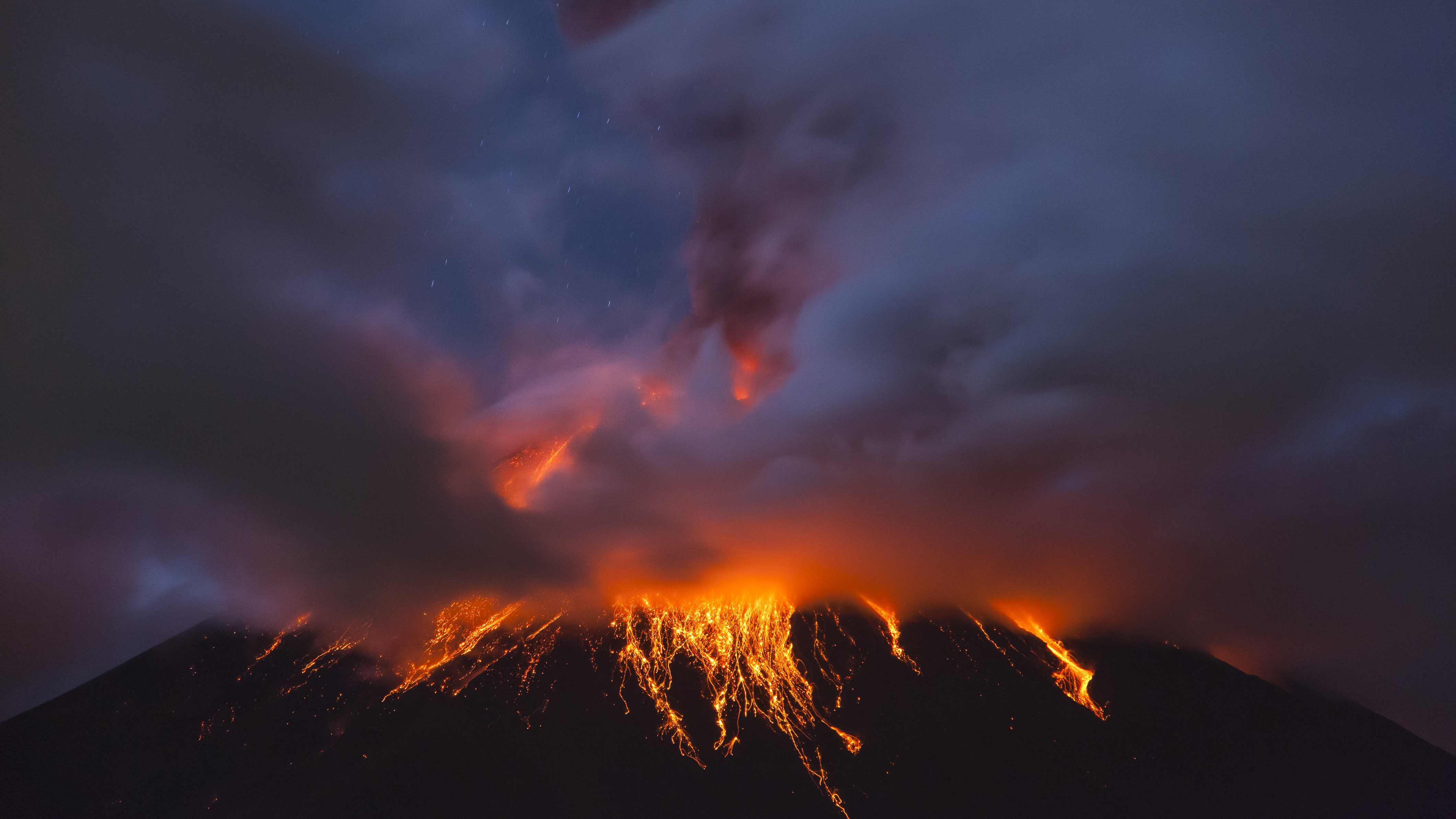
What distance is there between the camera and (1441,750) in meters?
128

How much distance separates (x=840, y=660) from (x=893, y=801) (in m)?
32.5

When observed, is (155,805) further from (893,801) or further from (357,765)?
(893,801)

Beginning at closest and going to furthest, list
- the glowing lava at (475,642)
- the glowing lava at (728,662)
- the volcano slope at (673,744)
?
the volcano slope at (673,744) → the glowing lava at (728,662) → the glowing lava at (475,642)

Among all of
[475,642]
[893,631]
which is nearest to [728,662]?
[893,631]

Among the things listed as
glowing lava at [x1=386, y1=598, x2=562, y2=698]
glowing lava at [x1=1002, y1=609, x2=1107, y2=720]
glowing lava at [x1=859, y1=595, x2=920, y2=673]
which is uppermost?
glowing lava at [x1=386, y1=598, x2=562, y2=698]

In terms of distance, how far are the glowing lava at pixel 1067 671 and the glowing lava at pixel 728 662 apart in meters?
47.6

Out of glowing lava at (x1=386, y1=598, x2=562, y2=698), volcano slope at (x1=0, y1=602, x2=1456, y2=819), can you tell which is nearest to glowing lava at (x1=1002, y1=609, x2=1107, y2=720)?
volcano slope at (x1=0, y1=602, x2=1456, y2=819)

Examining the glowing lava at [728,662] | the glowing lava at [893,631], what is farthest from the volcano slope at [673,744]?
the glowing lava at [728,662]

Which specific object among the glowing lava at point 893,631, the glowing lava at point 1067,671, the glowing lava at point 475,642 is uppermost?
the glowing lava at point 475,642

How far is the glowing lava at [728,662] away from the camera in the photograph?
10550cm

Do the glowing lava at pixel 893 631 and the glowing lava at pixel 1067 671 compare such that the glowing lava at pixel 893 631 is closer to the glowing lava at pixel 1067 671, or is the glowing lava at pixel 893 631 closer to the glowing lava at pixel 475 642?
the glowing lava at pixel 1067 671

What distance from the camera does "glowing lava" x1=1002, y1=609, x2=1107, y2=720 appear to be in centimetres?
12188

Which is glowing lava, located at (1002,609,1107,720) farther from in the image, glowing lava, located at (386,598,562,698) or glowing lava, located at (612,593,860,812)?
glowing lava, located at (386,598,562,698)

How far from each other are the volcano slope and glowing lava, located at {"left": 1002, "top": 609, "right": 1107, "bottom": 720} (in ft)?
8.56
